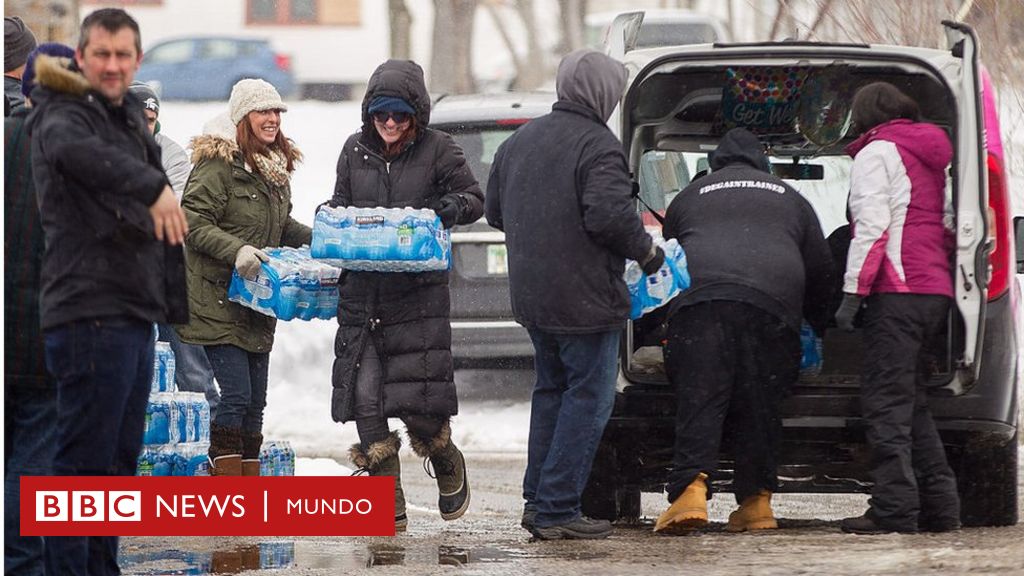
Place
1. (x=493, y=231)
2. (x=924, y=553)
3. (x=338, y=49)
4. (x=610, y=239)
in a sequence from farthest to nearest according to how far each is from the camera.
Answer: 1. (x=338, y=49)
2. (x=493, y=231)
3. (x=610, y=239)
4. (x=924, y=553)

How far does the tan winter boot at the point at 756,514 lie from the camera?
7277 millimetres

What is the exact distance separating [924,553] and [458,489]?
7.17 feet

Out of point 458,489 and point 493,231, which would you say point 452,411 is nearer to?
point 458,489

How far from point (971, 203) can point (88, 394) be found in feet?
11.0

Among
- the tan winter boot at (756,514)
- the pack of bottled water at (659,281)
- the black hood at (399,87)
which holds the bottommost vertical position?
the tan winter boot at (756,514)

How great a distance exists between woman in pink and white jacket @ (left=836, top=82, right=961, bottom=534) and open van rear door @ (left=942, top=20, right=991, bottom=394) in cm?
11

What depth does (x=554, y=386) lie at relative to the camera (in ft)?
23.5

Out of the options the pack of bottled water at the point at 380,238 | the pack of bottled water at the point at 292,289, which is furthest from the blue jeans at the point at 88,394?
the pack of bottled water at the point at 292,289

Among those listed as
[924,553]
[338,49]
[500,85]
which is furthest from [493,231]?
[338,49]

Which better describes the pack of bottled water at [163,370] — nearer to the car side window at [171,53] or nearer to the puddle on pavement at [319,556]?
the puddle on pavement at [319,556]

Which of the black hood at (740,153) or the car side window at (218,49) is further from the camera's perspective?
the car side window at (218,49)

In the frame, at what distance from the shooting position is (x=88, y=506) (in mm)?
5520

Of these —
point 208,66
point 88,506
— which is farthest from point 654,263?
point 208,66

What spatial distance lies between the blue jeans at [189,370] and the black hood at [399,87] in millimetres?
1989
